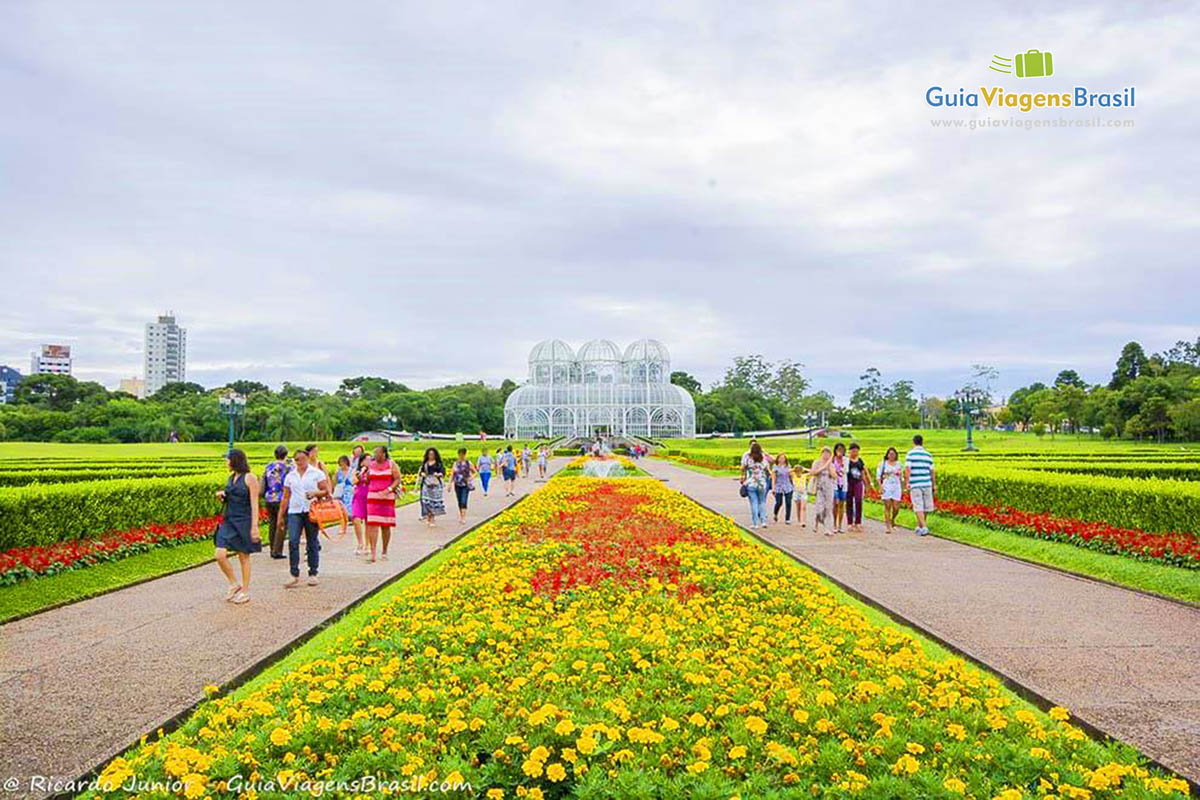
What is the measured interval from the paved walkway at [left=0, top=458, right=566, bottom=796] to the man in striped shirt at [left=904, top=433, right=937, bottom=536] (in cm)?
830

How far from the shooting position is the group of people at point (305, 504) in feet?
25.3

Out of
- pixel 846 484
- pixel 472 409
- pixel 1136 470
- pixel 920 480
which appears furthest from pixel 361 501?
pixel 472 409

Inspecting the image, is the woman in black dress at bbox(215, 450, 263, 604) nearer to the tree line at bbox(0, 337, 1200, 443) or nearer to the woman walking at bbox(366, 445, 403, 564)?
the woman walking at bbox(366, 445, 403, 564)

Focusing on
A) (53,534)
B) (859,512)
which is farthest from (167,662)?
(859,512)

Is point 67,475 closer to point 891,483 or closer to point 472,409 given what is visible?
point 891,483

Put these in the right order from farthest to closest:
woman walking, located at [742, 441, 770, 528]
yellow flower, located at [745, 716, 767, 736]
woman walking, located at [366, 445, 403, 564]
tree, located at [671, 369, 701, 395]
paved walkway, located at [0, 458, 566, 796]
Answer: tree, located at [671, 369, 701, 395] → woman walking, located at [742, 441, 770, 528] → woman walking, located at [366, 445, 403, 564] → paved walkway, located at [0, 458, 566, 796] → yellow flower, located at [745, 716, 767, 736]

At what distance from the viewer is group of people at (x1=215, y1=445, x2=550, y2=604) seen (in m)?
7.71

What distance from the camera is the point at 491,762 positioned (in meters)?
3.56

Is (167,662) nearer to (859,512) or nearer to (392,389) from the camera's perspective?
(859,512)

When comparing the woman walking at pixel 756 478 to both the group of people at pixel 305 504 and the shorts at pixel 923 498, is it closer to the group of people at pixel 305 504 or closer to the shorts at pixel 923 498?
the shorts at pixel 923 498

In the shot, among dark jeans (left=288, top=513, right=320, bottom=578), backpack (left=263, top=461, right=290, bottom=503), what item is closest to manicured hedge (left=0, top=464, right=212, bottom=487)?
backpack (left=263, top=461, right=290, bottom=503)

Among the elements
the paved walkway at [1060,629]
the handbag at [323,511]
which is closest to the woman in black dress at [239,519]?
the handbag at [323,511]

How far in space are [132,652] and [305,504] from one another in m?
2.93

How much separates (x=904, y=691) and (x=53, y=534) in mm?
10625
